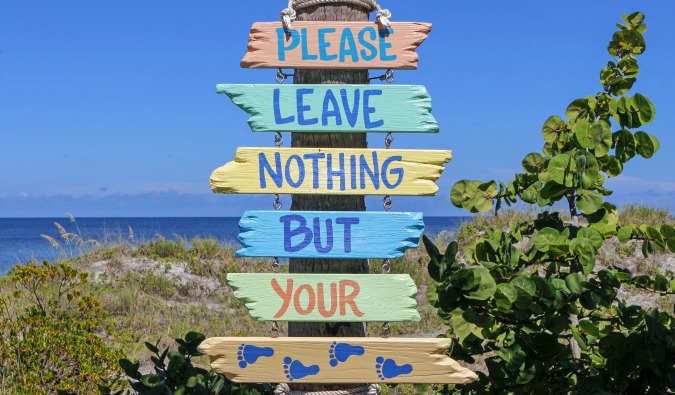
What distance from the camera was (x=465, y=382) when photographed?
4.77 metres

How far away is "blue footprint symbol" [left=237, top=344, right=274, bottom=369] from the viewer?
4.77 metres

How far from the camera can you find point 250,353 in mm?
4785

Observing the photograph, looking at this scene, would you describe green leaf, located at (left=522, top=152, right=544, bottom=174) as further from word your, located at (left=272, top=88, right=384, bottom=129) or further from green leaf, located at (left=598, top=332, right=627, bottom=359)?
green leaf, located at (left=598, top=332, right=627, bottom=359)

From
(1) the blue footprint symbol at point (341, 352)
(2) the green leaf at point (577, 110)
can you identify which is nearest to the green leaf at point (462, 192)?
(2) the green leaf at point (577, 110)

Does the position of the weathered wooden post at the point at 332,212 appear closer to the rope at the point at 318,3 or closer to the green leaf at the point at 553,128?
the rope at the point at 318,3

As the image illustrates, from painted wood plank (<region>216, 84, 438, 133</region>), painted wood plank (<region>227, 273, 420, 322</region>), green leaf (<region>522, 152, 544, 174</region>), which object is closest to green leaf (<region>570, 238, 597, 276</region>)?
green leaf (<region>522, 152, 544, 174</region>)

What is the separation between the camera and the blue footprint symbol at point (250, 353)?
15.7ft

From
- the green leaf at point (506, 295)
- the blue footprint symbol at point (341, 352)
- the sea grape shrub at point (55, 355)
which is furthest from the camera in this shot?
the sea grape shrub at point (55, 355)

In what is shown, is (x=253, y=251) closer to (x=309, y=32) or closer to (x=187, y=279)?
(x=309, y=32)

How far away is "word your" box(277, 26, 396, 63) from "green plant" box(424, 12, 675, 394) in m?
1.05

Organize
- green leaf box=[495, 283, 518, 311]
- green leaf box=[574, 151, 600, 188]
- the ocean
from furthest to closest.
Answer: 1. the ocean
2. green leaf box=[574, 151, 600, 188]
3. green leaf box=[495, 283, 518, 311]

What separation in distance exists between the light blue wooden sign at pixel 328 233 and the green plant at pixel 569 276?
1.27 feet

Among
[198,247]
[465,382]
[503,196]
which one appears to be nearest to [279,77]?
[503,196]

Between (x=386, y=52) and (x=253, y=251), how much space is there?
1.54 meters
